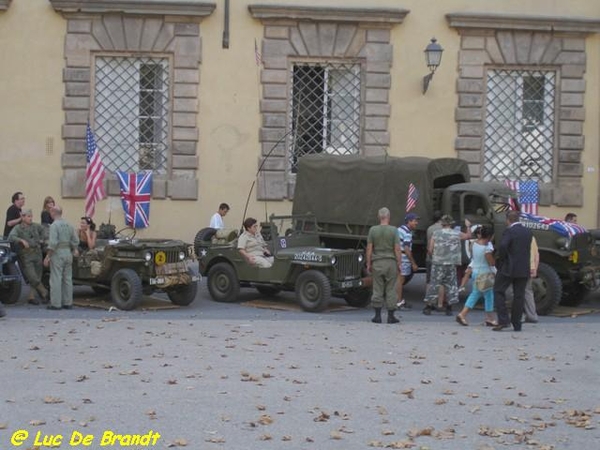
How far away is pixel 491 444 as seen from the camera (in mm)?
8133

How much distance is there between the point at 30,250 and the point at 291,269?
393 centimetres

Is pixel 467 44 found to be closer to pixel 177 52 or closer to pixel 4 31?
pixel 177 52

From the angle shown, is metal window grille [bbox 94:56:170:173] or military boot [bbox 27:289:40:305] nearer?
military boot [bbox 27:289:40:305]

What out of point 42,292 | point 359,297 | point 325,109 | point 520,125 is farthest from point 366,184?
point 520,125

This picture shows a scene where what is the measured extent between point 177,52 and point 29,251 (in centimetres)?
691

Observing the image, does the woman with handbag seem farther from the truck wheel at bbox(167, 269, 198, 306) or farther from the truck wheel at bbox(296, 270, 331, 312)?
the truck wheel at bbox(167, 269, 198, 306)

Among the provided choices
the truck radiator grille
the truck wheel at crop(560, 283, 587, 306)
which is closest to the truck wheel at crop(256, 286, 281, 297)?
the truck radiator grille

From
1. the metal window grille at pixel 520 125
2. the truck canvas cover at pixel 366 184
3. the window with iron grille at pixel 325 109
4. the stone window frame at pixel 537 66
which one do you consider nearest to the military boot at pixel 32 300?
the truck canvas cover at pixel 366 184

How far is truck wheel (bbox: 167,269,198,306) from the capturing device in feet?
55.2

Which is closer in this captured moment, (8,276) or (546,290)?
(546,290)

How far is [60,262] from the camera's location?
16.1 metres

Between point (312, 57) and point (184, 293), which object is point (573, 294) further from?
point (312, 57)

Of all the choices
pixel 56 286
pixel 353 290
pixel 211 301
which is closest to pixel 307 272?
pixel 353 290

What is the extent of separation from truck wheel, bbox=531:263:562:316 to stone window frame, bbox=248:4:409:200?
7.05 metres
